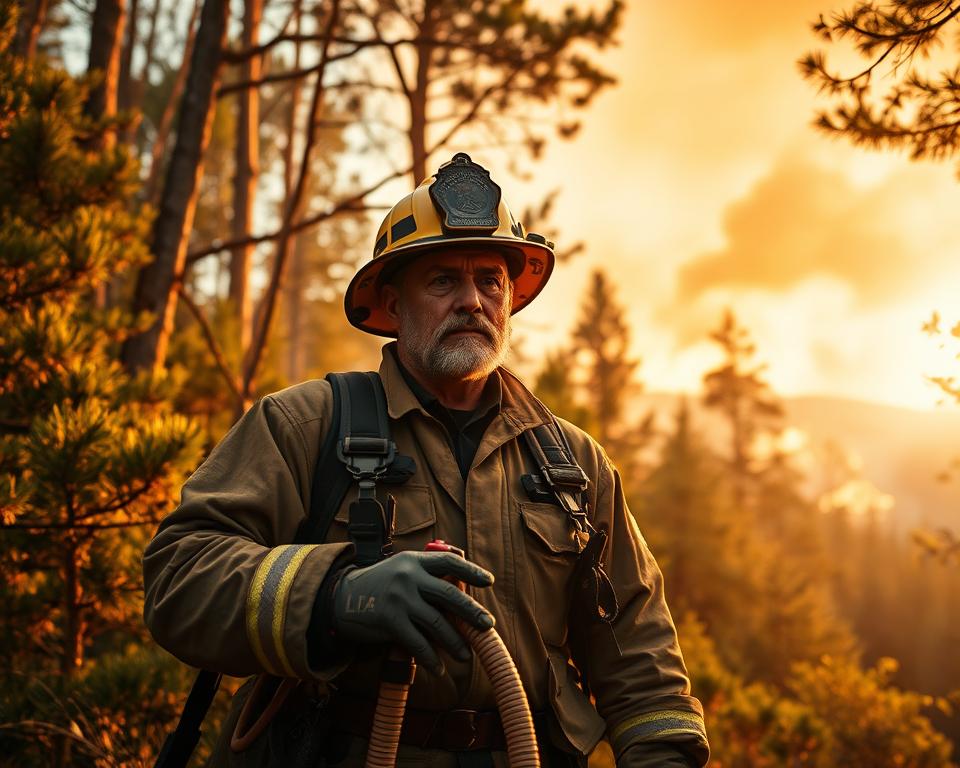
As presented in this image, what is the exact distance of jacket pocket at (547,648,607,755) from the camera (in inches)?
95.3

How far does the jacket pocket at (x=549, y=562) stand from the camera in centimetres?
249

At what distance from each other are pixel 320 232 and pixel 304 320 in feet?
15.7

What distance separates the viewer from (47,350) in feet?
12.4

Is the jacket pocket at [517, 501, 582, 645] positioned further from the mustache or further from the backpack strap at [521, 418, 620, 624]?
the mustache

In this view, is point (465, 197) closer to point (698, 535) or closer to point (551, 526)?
point (551, 526)

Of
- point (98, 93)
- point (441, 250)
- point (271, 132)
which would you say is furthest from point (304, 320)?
point (441, 250)

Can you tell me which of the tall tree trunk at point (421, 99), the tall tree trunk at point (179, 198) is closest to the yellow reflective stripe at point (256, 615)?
the tall tree trunk at point (179, 198)

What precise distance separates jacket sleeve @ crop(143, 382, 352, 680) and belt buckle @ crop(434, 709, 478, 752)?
397 mm

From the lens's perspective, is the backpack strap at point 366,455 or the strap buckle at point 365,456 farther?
the strap buckle at point 365,456

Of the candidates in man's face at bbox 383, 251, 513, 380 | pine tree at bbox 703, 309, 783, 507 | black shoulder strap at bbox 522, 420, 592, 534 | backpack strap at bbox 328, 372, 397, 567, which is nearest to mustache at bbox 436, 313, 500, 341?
man's face at bbox 383, 251, 513, 380

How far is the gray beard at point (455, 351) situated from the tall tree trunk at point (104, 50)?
370 centimetres

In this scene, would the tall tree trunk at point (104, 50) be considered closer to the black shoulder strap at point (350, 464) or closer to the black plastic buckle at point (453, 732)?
the black shoulder strap at point (350, 464)

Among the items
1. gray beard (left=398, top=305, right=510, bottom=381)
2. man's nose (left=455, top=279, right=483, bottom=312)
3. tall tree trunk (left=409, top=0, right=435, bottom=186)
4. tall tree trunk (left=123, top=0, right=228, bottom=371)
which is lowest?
gray beard (left=398, top=305, right=510, bottom=381)

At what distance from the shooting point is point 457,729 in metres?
2.25
